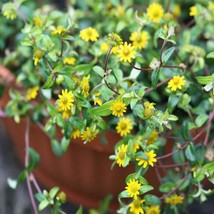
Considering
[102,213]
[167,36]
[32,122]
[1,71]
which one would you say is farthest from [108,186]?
[167,36]

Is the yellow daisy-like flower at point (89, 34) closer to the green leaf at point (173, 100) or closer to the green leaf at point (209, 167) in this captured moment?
the green leaf at point (173, 100)

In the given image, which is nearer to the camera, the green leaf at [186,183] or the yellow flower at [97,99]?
the yellow flower at [97,99]

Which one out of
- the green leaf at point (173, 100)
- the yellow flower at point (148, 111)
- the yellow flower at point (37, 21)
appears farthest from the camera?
the yellow flower at point (37, 21)

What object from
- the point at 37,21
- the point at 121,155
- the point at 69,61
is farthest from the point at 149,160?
the point at 37,21

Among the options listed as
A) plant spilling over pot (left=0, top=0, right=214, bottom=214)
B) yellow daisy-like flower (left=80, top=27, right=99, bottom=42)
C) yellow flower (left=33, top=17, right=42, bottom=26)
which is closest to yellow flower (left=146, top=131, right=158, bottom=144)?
plant spilling over pot (left=0, top=0, right=214, bottom=214)

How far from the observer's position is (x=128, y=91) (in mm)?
860

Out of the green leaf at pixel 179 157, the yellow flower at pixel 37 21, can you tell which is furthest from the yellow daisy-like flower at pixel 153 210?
the yellow flower at pixel 37 21

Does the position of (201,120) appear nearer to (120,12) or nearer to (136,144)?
(136,144)

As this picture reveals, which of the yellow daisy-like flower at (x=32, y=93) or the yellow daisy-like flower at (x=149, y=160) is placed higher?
the yellow daisy-like flower at (x=149, y=160)

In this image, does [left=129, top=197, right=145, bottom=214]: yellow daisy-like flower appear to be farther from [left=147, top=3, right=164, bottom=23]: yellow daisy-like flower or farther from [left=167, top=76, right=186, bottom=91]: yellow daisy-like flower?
[left=147, top=3, right=164, bottom=23]: yellow daisy-like flower

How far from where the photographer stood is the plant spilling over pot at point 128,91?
85cm

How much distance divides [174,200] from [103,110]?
0.25m

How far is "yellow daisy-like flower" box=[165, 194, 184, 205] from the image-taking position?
0.97 meters

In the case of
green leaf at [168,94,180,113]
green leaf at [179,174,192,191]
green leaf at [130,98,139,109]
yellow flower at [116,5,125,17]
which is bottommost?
green leaf at [179,174,192,191]
